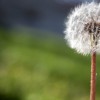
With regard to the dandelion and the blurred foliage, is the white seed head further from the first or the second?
the blurred foliage

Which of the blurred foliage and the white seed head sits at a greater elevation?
the blurred foliage

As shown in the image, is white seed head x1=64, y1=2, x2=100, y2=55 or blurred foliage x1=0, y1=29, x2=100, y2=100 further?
blurred foliage x1=0, y1=29, x2=100, y2=100

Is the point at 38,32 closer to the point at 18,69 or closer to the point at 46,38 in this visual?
the point at 46,38

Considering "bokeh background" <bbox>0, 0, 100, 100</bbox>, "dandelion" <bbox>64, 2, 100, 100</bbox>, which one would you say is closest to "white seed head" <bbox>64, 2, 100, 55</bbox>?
"dandelion" <bbox>64, 2, 100, 100</bbox>

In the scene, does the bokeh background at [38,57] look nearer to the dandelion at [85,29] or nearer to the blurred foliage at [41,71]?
the blurred foliage at [41,71]

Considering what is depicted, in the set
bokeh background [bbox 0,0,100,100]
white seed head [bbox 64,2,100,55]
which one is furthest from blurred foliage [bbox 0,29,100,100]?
white seed head [bbox 64,2,100,55]

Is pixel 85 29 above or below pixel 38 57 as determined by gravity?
below

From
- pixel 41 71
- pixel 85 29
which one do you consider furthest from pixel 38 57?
pixel 85 29

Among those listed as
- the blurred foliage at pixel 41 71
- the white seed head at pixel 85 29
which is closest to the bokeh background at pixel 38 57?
the blurred foliage at pixel 41 71

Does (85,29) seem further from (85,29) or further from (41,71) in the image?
(41,71)
